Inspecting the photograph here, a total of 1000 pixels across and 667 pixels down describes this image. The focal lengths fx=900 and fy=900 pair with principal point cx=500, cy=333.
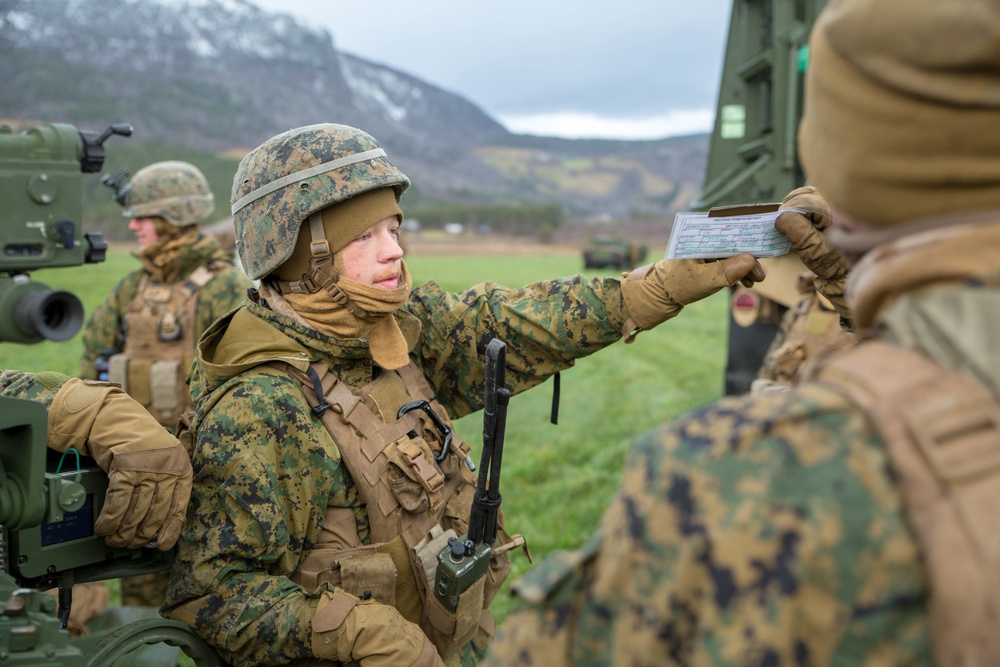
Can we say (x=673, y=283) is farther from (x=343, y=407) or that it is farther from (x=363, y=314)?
(x=343, y=407)

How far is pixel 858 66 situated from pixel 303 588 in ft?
6.80

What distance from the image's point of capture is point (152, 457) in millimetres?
2467

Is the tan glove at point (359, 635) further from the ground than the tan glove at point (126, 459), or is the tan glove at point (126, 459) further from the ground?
the tan glove at point (126, 459)

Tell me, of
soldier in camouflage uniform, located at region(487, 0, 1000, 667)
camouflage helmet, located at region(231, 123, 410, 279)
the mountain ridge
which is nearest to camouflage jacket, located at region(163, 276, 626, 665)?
camouflage helmet, located at region(231, 123, 410, 279)

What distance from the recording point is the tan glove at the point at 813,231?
2.52 metres

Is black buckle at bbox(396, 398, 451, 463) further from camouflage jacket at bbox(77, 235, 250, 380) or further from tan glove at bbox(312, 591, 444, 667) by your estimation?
camouflage jacket at bbox(77, 235, 250, 380)

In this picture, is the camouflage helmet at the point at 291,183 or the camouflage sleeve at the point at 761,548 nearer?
the camouflage sleeve at the point at 761,548

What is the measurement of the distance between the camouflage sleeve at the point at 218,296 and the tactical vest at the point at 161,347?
0.05 m

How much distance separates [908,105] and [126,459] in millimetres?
2095

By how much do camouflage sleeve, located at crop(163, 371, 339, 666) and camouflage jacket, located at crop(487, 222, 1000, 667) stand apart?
147cm

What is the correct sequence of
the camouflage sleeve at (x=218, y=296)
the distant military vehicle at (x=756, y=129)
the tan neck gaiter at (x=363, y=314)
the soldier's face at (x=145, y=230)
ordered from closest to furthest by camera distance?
the tan neck gaiter at (x=363, y=314), the camouflage sleeve at (x=218, y=296), the soldier's face at (x=145, y=230), the distant military vehicle at (x=756, y=129)

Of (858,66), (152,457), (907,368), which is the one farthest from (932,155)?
(152,457)

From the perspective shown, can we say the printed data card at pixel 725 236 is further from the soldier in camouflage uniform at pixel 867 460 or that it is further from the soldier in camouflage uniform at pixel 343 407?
the soldier in camouflage uniform at pixel 867 460

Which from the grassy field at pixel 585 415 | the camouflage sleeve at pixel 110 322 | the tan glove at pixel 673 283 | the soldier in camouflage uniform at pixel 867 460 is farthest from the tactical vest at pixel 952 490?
the camouflage sleeve at pixel 110 322
